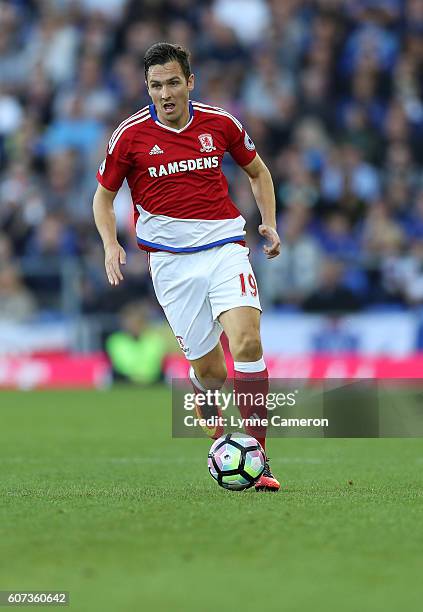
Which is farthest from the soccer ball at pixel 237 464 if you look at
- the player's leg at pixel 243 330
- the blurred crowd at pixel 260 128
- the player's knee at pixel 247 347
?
the blurred crowd at pixel 260 128

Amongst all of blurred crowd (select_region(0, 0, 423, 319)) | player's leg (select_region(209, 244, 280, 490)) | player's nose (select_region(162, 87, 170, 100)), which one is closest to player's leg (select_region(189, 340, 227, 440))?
player's leg (select_region(209, 244, 280, 490))

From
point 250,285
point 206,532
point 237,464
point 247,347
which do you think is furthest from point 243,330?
point 206,532

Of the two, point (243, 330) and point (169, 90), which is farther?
point (169, 90)

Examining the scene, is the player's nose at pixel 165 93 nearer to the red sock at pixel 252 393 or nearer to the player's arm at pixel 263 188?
the player's arm at pixel 263 188

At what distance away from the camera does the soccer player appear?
724 cm

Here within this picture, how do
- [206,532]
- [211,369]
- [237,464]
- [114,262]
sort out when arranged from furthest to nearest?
[211,369]
[114,262]
[237,464]
[206,532]

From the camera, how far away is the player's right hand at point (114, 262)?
23.2 ft

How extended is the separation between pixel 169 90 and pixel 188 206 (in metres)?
0.69

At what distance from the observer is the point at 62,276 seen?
59.4ft

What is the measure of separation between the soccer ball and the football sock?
0.31m

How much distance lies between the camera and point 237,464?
6.79m

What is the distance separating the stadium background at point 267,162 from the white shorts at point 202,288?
9003mm

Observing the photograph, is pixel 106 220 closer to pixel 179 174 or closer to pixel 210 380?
pixel 179 174

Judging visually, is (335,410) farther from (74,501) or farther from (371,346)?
(371,346)
